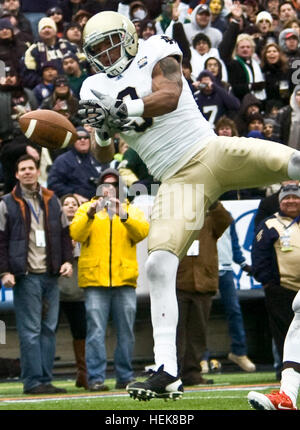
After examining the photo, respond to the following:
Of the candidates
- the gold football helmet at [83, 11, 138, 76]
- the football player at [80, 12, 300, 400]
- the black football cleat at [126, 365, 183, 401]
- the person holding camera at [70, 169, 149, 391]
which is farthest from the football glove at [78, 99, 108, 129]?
the person holding camera at [70, 169, 149, 391]

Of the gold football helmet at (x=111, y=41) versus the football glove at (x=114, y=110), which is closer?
the football glove at (x=114, y=110)

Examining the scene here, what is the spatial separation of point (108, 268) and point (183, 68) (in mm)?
4117

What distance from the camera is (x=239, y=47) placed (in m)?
14.6

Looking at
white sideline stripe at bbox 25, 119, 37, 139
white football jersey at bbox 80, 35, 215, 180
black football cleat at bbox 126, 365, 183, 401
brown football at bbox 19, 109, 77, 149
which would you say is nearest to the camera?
black football cleat at bbox 126, 365, 183, 401

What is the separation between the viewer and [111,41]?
649cm

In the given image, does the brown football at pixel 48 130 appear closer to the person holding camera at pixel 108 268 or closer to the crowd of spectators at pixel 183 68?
the person holding camera at pixel 108 268

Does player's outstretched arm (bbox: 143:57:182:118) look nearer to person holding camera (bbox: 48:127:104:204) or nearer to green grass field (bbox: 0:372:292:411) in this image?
green grass field (bbox: 0:372:292:411)

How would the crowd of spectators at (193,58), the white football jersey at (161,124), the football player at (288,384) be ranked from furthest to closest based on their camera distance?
1. the crowd of spectators at (193,58)
2. the white football jersey at (161,124)
3. the football player at (288,384)

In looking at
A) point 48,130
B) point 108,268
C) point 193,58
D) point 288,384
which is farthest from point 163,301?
point 193,58

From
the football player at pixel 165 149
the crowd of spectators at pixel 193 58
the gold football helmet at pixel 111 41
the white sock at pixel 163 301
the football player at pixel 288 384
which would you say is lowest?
the football player at pixel 288 384

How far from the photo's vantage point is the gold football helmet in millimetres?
6465

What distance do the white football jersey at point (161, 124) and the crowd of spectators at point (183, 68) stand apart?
4513 mm

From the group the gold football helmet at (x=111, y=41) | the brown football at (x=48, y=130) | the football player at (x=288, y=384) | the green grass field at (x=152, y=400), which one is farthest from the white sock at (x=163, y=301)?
the brown football at (x=48, y=130)

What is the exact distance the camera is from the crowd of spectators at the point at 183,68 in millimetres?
11895
